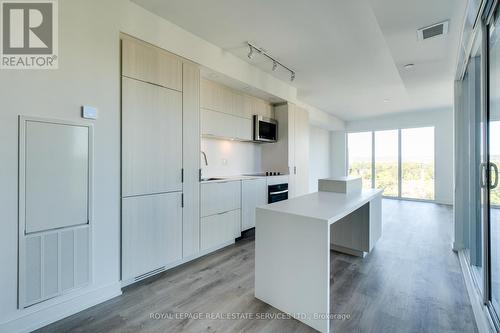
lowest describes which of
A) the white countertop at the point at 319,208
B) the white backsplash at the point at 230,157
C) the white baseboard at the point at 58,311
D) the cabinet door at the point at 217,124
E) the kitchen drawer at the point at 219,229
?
the white baseboard at the point at 58,311

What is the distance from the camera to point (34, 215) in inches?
65.3

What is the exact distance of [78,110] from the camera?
1873mm

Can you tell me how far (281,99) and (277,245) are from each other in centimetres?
324

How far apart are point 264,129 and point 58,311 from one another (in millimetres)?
3585

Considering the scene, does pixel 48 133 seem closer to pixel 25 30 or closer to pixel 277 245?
pixel 25 30

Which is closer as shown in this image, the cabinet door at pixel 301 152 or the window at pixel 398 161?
the cabinet door at pixel 301 152

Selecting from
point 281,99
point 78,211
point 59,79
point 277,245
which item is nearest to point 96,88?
point 59,79

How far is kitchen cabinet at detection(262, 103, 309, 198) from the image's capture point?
4.52m

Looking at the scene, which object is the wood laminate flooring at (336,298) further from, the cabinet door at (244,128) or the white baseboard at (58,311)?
the cabinet door at (244,128)

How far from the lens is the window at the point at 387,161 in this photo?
7203mm

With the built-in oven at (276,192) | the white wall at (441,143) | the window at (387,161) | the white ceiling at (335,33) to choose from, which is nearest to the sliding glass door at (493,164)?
the white ceiling at (335,33)

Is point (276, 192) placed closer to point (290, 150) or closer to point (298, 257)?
point (290, 150)

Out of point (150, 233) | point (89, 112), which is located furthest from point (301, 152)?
point (89, 112)

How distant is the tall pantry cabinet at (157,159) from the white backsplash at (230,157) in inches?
35.1
